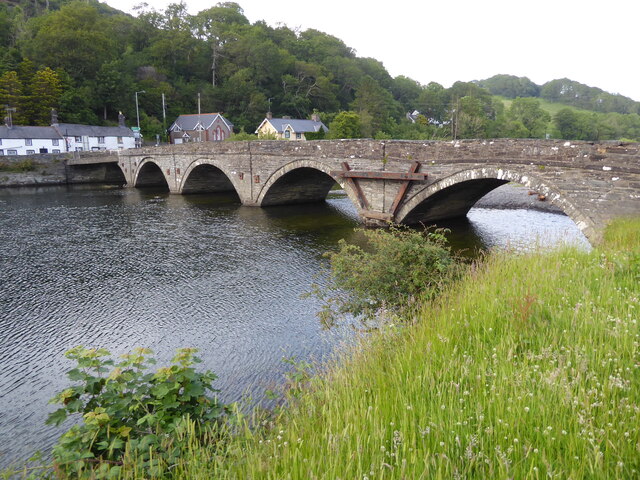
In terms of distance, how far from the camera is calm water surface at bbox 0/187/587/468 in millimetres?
8242

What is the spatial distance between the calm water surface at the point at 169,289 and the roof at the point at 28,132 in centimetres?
3362

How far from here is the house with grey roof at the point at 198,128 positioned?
69050 mm

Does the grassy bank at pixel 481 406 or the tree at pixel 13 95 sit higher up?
the tree at pixel 13 95

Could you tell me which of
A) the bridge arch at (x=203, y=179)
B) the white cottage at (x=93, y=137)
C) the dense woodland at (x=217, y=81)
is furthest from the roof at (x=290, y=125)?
the bridge arch at (x=203, y=179)

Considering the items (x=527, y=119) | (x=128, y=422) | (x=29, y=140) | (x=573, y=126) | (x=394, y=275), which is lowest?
(x=128, y=422)

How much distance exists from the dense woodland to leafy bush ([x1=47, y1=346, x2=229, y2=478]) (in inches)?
2114

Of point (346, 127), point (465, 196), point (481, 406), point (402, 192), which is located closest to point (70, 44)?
point (346, 127)

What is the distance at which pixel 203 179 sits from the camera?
35562 mm

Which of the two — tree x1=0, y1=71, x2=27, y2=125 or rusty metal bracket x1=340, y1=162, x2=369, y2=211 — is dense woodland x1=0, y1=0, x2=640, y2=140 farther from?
rusty metal bracket x1=340, y1=162, x2=369, y2=211

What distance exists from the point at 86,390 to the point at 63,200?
32.7 meters

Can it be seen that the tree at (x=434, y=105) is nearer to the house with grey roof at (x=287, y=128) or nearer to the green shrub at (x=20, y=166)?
the house with grey roof at (x=287, y=128)

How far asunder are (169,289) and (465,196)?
45.2 ft

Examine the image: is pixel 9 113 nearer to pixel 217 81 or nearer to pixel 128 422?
pixel 217 81

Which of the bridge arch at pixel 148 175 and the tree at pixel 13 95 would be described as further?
the tree at pixel 13 95
